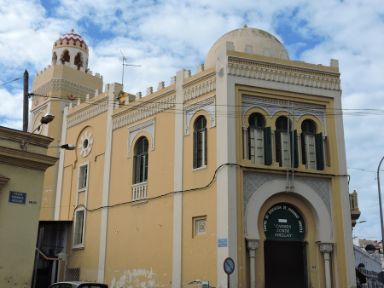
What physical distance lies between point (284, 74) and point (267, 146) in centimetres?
292

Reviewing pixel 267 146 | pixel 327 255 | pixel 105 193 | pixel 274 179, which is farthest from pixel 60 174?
pixel 327 255

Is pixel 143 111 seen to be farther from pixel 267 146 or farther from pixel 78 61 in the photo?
pixel 78 61

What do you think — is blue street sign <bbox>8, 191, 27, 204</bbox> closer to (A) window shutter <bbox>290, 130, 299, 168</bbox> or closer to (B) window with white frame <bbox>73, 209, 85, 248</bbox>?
(A) window shutter <bbox>290, 130, 299, 168</bbox>

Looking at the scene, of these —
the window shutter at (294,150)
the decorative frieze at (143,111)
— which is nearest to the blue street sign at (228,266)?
the window shutter at (294,150)

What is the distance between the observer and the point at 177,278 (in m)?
19.8

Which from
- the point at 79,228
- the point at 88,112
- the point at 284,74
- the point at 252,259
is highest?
the point at 88,112

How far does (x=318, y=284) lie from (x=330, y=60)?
881 centimetres

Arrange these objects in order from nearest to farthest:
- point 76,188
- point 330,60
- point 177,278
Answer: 1. point 177,278
2. point 330,60
3. point 76,188

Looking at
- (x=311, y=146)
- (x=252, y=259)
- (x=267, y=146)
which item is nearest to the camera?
(x=252, y=259)

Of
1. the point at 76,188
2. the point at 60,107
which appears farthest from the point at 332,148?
the point at 60,107

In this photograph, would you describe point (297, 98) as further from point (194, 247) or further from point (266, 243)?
point (194, 247)

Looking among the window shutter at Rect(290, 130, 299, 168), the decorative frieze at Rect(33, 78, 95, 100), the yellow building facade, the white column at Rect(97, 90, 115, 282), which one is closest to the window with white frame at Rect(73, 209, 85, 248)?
the yellow building facade

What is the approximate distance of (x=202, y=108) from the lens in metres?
20.6

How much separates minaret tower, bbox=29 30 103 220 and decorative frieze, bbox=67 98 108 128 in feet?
3.16
